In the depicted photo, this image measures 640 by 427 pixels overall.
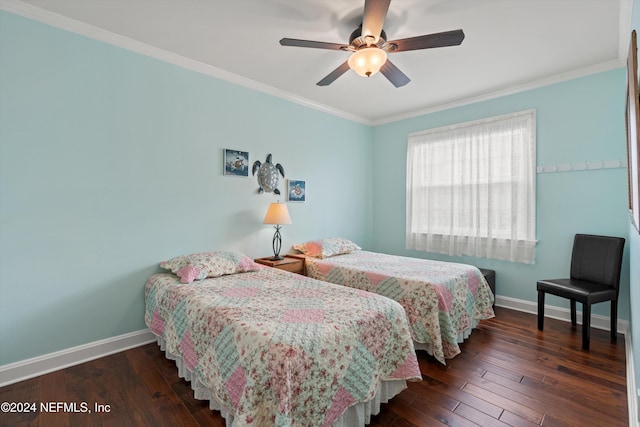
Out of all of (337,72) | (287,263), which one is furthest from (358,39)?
(287,263)

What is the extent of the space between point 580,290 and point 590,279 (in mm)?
432

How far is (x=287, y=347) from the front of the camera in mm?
1341

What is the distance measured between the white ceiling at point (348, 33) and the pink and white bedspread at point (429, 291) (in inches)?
78.7

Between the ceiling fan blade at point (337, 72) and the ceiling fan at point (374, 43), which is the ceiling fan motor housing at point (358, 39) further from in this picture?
the ceiling fan blade at point (337, 72)

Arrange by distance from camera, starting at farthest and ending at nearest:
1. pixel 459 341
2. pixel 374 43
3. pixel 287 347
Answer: pixel 459 341 < pixel 374 43 < pixel 287 347

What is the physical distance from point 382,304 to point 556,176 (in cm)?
269

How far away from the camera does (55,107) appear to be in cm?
220

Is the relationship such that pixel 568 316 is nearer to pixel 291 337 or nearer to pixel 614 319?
pixel 614 319

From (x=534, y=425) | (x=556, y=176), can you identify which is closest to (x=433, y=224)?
(x=556, y=176)

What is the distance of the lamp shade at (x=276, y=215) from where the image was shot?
325 cm

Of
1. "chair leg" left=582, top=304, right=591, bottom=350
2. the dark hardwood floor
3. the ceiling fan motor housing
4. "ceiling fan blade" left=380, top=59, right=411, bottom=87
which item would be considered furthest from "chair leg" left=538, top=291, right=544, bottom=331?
the ceiling fan motor housing

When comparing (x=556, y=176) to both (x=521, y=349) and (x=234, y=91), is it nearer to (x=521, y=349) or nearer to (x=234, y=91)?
(x=521, y=349)

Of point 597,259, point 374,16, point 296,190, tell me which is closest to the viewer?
point 374,16

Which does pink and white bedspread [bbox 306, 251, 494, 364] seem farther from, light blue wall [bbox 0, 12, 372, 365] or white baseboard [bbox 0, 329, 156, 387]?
white baseboard [bbox 0, 329, 156, 387]
